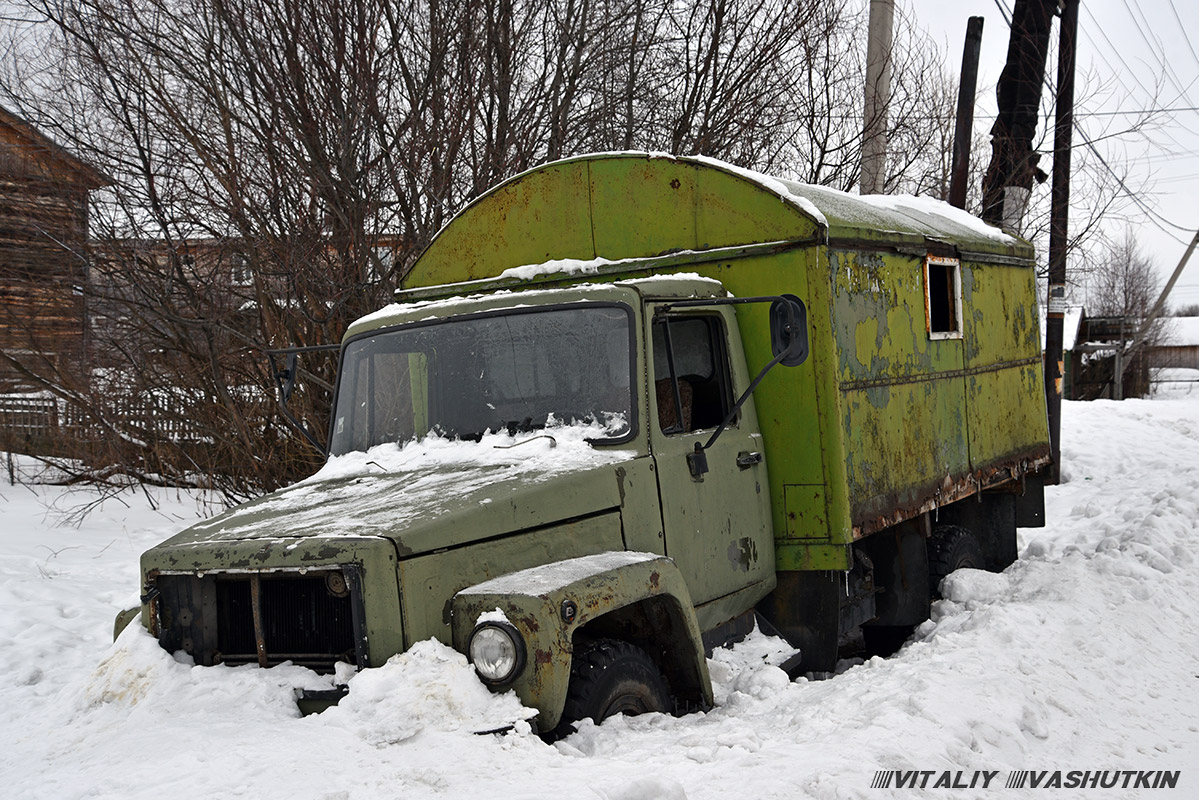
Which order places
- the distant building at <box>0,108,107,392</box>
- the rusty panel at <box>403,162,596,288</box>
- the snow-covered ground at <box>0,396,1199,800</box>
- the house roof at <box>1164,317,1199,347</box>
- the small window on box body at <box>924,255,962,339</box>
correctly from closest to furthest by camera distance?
the snow-covered ground at <box>0,396,1199,800</box>
the rusty panel at <box>403,162,596,288</box>
the small window on box body at <box>924,255,962,339</box>
the distant building at <box>0,108,107,392</box>
the house roof at <box>1164,317,1199,347</box>

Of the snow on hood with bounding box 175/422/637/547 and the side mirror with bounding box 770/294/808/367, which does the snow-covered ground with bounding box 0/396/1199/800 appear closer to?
the snow on hood with bounding box 175/422/637/547

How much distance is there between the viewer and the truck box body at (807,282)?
5.64 m

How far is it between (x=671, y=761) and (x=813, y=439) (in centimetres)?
239

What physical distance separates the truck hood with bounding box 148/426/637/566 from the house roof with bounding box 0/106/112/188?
6952mm

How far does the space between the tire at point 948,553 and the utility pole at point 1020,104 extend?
678cm

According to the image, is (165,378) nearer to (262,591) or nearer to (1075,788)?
(262,591)

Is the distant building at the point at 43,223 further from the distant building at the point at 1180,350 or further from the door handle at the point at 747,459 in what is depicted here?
the distant building at the point at 1180,350

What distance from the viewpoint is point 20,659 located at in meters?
6.20

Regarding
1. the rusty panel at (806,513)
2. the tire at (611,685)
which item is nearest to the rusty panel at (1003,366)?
the rusty panel at (806,513)

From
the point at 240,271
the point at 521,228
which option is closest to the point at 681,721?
the point at 521,228

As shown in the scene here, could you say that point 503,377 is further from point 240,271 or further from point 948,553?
point 240,271

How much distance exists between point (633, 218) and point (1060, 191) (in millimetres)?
9712

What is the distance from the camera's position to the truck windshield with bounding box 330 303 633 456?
16.0 ft

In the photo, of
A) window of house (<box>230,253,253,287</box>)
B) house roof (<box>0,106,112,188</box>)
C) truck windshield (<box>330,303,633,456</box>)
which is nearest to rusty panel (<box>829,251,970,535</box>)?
truck windshield (<box>330,303,633,456</box>)
